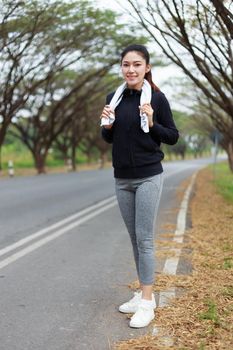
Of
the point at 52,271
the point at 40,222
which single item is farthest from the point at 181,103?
the point at 52,271

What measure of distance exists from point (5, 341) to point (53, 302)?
36.9 inches

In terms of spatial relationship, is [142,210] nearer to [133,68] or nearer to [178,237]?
[133,68]

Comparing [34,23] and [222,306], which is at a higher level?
[34,23]

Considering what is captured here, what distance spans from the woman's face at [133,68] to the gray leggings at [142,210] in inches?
29.3

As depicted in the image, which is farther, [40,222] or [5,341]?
[40,222]

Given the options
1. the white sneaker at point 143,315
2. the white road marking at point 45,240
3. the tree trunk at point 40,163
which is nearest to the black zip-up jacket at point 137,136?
the white sneaker at point 143,315

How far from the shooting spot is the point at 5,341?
367 cm

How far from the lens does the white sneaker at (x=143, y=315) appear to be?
12.8ft

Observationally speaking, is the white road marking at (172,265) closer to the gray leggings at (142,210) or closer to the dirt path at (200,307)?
the dirt path at (200,307)

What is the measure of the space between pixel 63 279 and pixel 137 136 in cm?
213

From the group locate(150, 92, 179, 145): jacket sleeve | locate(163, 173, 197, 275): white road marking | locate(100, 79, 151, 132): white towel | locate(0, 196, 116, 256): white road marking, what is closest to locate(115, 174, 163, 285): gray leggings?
locate(150, 92, 179, 145): jacket sleeve

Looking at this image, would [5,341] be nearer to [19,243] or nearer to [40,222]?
[19,243]

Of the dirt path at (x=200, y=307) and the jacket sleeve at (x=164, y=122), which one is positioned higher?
the jacket sleeve at (x=164, y=122)

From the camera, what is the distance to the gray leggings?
4035 millimetres
